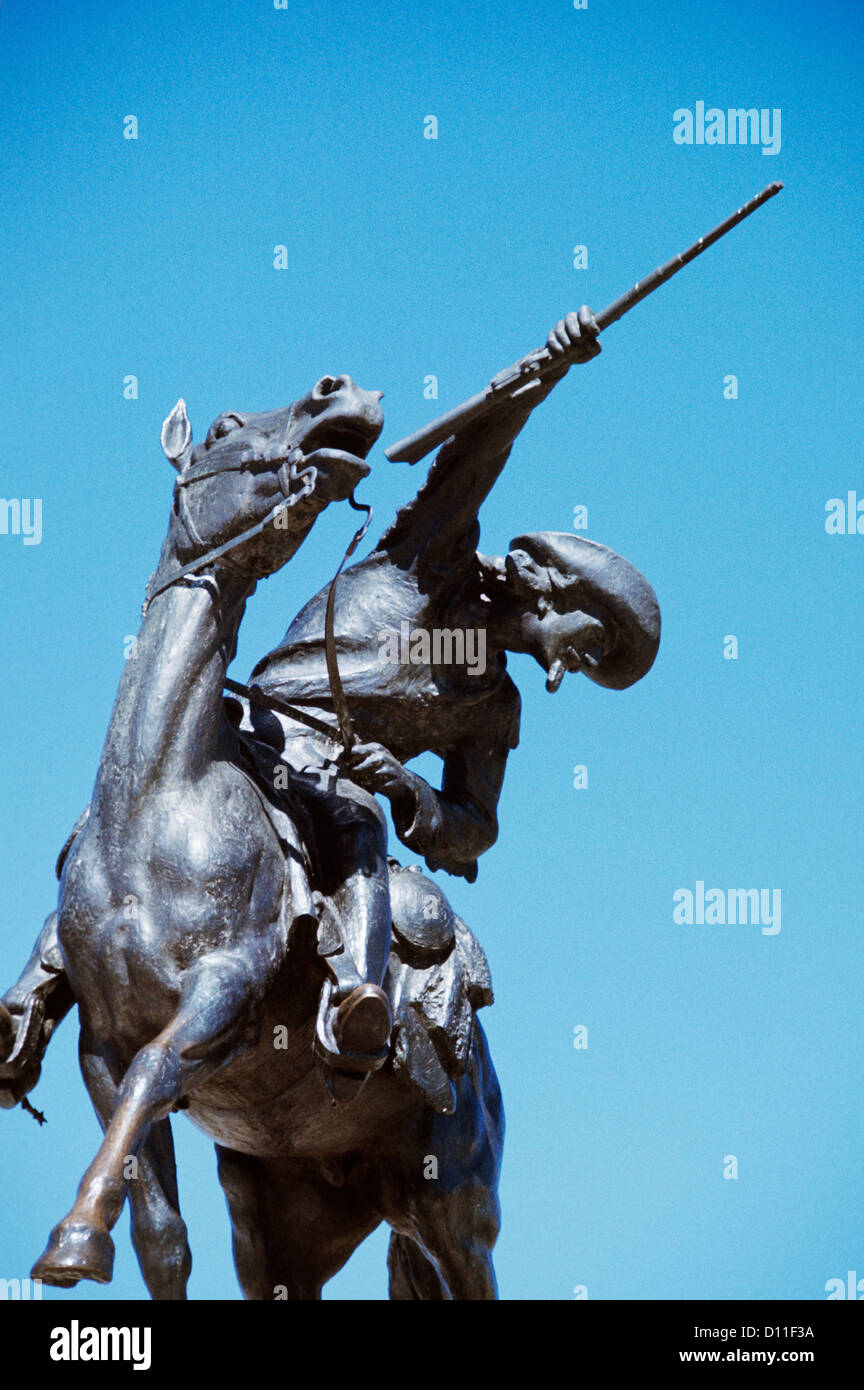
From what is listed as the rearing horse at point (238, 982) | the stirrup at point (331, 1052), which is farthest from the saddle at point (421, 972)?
the stirrup at point (331, 1052)

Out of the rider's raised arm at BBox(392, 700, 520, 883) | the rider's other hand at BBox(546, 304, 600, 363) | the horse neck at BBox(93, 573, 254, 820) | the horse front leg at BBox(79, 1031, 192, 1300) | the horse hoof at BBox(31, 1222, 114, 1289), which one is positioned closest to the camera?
the horse hoof at BBox(31, 1222, 114, 1289)

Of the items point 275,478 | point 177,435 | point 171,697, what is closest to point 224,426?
point 177,435

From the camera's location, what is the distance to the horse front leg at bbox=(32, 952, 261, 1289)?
22.5 ft

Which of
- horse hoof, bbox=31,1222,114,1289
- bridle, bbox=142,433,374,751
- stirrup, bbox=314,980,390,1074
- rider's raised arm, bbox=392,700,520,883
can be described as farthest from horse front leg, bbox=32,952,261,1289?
rider's raised arm, bbox=392,700,520,883

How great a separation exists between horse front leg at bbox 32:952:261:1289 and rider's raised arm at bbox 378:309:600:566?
2.13m

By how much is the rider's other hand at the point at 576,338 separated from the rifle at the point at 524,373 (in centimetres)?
2

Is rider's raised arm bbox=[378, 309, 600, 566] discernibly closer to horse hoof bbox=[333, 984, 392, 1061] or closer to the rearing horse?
the rearing horse

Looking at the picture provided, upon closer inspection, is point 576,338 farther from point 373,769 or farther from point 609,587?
point 373,769

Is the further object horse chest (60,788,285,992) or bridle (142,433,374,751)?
bridle (142,433,374,751)

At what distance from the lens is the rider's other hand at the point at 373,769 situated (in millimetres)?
8688

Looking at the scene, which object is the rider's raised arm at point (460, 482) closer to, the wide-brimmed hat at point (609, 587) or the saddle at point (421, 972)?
the wide-brimmed hat at point (609, 587)

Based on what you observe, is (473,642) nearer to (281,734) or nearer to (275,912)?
(281,734)
